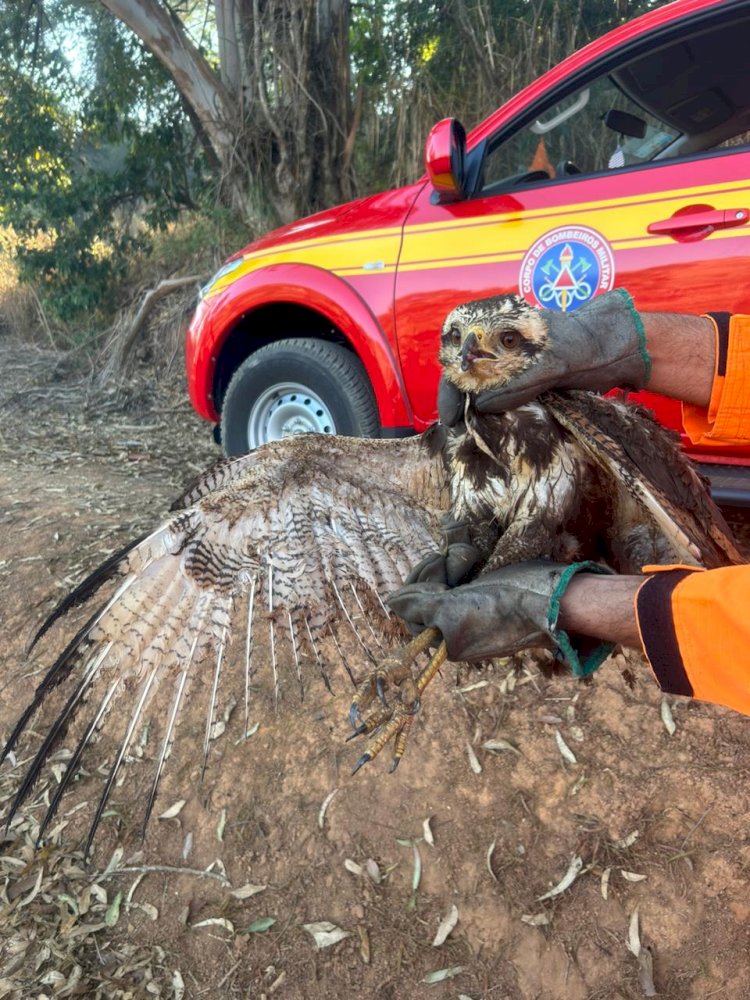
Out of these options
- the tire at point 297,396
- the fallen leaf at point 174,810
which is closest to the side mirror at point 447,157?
the tire at point 297,396

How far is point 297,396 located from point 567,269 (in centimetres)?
190

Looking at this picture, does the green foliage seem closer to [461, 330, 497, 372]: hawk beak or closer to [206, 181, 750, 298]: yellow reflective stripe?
[206, 181, 750, 298]: yellow reflective stripe

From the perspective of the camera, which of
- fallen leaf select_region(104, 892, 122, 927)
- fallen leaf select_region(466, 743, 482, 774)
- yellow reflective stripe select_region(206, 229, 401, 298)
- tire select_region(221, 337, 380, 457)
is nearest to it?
fallen leaf select_region(104, 892, 122, 927)

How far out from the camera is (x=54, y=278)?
9.90 meters

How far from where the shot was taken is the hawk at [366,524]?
2.09 m

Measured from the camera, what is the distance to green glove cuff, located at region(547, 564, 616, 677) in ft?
5.51

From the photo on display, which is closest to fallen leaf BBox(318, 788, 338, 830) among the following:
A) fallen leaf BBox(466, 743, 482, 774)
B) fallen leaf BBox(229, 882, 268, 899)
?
fallen leaf BBox(229, 882, 268, 899)

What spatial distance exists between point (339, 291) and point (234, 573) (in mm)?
2025

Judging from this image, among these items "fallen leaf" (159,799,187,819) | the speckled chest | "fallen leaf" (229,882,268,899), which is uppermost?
the speckled chest

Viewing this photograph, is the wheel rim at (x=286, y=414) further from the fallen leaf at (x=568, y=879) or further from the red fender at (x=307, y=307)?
the fallen leaf at (x=568, y=879)

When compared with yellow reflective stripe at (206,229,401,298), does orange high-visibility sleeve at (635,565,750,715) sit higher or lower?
lower

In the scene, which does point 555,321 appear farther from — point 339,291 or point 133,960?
point 133,960

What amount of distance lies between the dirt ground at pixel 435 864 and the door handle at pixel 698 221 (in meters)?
1.86

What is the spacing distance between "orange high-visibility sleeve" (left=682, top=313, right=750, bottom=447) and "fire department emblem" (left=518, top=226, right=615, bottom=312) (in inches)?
39.6
